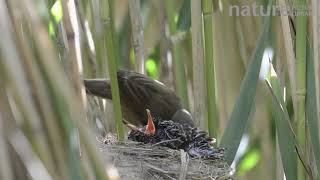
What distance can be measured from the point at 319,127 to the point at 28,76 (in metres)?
0.87

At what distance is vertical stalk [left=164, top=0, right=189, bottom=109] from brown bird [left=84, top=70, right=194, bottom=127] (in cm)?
3

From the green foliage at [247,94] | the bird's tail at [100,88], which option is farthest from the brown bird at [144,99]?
the green foliage at [247,94]

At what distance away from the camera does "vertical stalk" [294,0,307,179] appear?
4.16ft

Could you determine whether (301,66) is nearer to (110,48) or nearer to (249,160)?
(110,48)

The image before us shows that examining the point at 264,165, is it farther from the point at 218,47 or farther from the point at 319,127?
the point at 319,127

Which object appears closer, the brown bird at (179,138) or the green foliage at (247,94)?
the green foliage at (247,94)

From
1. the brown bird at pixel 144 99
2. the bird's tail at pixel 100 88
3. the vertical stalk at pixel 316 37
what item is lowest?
the brown bird at pixel 144 99

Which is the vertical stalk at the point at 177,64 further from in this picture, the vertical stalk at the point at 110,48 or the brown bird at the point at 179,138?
the vertical stalk at the point at 110,48

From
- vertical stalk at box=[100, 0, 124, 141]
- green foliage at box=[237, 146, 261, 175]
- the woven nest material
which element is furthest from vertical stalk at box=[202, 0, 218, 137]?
green foliage at box=[237, 146, 261, 175]

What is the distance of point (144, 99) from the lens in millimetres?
1692

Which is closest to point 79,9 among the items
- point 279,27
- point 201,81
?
point 201,81

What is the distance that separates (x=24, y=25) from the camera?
53 centimetres

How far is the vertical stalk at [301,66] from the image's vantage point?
127 cm

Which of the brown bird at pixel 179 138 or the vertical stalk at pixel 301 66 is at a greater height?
the vertical stalk at pixel 301 66
